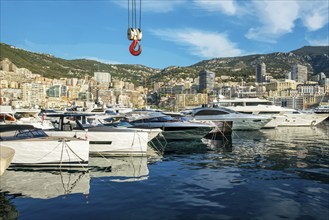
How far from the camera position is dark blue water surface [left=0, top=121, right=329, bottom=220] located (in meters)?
8.69

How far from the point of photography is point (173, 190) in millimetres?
10914

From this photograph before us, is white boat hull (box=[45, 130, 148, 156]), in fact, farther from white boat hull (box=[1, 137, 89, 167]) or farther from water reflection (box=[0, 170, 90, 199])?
water reflection (box=[0, 170, 90, 199])

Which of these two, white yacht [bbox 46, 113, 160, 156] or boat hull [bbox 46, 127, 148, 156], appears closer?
white yacht [bbox 46, 113, 160, 156]

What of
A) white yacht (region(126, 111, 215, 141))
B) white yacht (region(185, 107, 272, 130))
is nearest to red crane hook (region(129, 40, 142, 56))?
white yacht (region(126, 111, 215, 141))

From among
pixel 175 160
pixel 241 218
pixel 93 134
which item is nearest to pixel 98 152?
pixel 93 134

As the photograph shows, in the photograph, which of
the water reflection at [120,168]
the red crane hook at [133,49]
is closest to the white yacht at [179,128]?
the water reflection at [120,168]

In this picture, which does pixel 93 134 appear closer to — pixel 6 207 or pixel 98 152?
pixel 98 152

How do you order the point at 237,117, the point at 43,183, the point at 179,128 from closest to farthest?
the point at 43,183, the point at 179,128, the point at 237,117

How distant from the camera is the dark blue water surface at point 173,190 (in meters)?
8.69

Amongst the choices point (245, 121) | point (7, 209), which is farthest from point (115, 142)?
Answer: point (245, 121)

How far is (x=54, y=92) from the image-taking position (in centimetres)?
18138

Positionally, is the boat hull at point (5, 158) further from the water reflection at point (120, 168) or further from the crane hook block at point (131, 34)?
the crane hook block at point (131, 34)

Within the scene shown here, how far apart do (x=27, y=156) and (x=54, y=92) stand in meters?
177

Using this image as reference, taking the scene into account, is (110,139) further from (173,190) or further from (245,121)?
(245,121)
